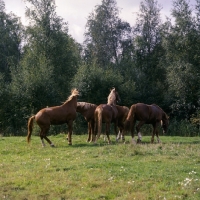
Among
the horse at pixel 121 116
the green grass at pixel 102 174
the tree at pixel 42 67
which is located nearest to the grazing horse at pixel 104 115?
the horse at pixel 121 116

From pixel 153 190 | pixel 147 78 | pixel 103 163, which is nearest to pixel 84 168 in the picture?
pixel 103 163

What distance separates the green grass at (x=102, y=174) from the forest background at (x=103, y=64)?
521 inches

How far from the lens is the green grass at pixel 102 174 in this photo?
→ 8742mm

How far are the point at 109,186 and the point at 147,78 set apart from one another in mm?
34888

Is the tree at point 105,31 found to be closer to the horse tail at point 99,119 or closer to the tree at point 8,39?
the tree at point 8,39

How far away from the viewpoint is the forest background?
3222cm

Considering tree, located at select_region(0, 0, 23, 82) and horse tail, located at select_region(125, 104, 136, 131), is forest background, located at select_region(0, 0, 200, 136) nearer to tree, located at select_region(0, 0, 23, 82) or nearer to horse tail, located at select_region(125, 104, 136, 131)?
tree, located at select_region(0, 0, 23, 82)

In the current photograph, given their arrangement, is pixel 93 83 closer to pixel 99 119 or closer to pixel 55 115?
pixel 99 119

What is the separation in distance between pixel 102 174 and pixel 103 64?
3799 cm

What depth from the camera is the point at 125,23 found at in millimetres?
48406

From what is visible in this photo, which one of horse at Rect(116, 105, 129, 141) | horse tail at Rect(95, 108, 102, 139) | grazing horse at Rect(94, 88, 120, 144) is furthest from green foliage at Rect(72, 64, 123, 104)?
horse tail at Rect(95, 108, 102, 139)

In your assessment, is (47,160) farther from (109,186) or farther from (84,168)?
(109,186)

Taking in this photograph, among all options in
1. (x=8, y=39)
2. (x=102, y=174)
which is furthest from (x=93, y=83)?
(x=102, y=174)

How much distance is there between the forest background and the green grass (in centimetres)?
1324
